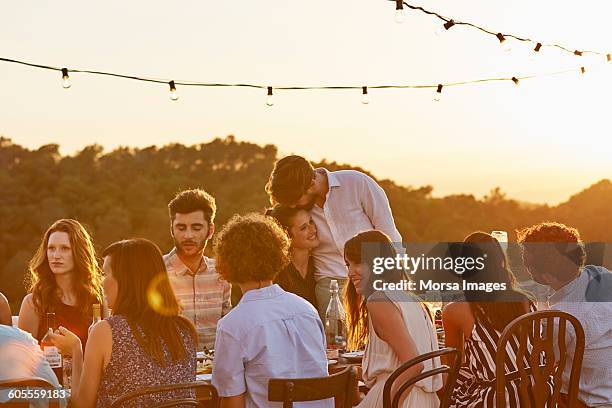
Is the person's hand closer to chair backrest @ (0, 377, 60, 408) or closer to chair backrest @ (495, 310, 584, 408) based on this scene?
chair backrest @ (0, 377, 60, 408)

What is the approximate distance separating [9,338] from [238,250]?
0.75 meters

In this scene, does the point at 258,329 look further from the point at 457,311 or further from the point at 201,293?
the point at 201,293

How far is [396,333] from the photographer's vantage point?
11.0 feet

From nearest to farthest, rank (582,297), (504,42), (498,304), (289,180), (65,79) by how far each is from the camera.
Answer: (582,297)
(498,304)
(289,180)
(65,79)
(504,42)

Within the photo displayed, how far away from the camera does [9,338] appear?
2.68 meters

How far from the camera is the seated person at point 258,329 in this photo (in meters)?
2.90

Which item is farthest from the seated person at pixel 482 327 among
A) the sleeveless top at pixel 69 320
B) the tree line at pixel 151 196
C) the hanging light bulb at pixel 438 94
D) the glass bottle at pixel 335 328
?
the tree line at pixel 151 196

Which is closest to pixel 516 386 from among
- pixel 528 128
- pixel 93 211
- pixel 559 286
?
pixel 559 286

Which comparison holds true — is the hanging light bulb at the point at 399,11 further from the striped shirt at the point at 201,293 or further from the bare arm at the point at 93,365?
the bare arm at the point at 93,365

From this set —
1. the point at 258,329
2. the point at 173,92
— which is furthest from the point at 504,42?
the point at 258,329

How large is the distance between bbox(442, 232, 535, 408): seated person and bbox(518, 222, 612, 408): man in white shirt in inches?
6.9

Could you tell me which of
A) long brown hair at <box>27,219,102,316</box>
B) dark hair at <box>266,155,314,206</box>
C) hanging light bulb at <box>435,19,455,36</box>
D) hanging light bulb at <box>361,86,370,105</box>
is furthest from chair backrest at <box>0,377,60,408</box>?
hanging light bulb at <box>361,86,370,105</box>

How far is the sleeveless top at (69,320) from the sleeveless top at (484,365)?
1.61 meters

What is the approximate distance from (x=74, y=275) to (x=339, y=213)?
1.58 meters
